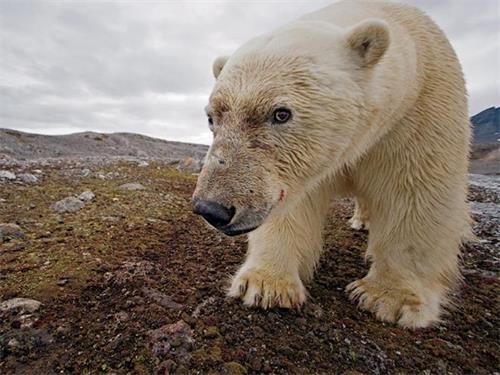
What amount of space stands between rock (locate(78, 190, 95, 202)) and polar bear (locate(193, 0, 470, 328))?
7.44 ft

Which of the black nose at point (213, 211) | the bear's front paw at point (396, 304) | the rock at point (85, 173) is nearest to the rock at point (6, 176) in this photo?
the rock at point (85, 173)

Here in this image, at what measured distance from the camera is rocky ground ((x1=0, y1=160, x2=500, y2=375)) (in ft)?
5.24

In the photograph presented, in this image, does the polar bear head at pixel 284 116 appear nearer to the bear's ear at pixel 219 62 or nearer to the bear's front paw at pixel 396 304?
the bear's ear at pixel 219 62

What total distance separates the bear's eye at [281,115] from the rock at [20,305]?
157cm

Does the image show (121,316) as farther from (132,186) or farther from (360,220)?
(132,186)

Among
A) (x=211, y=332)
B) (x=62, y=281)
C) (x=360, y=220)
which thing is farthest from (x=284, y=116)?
(x=360, y=220)

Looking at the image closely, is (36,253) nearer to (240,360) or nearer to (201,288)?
(201,288)

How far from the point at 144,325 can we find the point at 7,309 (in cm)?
73

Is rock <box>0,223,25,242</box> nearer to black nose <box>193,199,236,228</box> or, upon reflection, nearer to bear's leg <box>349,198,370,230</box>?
black nose <box>193,199,236,228</box>

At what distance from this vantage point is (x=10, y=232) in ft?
9.11

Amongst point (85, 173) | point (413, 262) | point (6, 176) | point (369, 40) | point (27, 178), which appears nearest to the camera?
point (369, 40)

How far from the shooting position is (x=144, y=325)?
5.82 feet

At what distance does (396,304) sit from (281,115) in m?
1.36

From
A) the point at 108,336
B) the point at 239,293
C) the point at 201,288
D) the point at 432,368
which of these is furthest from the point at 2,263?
the point at 432,368
